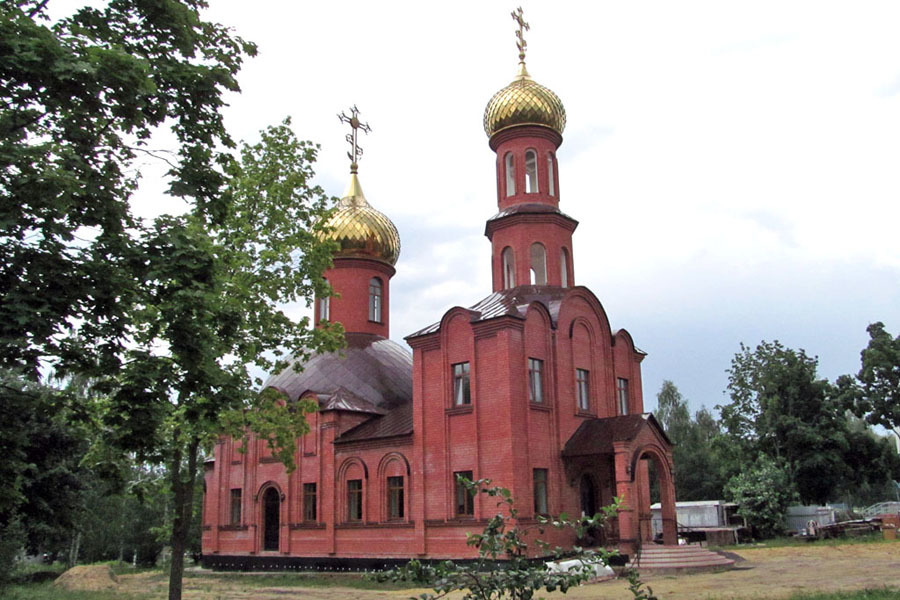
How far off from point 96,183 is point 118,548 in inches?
1294

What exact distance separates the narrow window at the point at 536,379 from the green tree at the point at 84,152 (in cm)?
1283

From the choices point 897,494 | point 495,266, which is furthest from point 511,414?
point 897,494

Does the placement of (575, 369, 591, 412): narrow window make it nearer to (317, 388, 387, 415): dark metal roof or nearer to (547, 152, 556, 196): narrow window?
(547, 152, 556, 196): narrow window

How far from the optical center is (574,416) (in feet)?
71.1

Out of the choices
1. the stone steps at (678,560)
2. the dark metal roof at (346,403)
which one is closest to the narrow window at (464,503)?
the stone steps at (678,560)

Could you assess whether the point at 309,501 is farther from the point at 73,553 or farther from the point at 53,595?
the point at 73,553

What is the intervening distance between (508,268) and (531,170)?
10.5ft

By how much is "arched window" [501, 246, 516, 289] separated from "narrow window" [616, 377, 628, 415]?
14.3 ft

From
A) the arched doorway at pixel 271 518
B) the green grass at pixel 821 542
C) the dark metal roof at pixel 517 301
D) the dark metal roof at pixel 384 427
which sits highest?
the dark metal roof at pixel 517 301

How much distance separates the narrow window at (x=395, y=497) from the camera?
72.1ft

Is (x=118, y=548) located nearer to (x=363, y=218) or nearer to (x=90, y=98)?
(x=363, y=218)

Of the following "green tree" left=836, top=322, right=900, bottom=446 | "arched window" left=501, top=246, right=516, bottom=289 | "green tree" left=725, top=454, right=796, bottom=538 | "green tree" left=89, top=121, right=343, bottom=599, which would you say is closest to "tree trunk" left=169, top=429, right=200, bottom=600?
"green tree" left=89, top=121, right=343, bottom=599

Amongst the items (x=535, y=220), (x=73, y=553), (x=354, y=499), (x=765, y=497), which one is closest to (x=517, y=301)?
(x=535, y=220)

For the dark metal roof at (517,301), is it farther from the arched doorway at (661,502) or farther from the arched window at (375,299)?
the arched window at (375,299)
